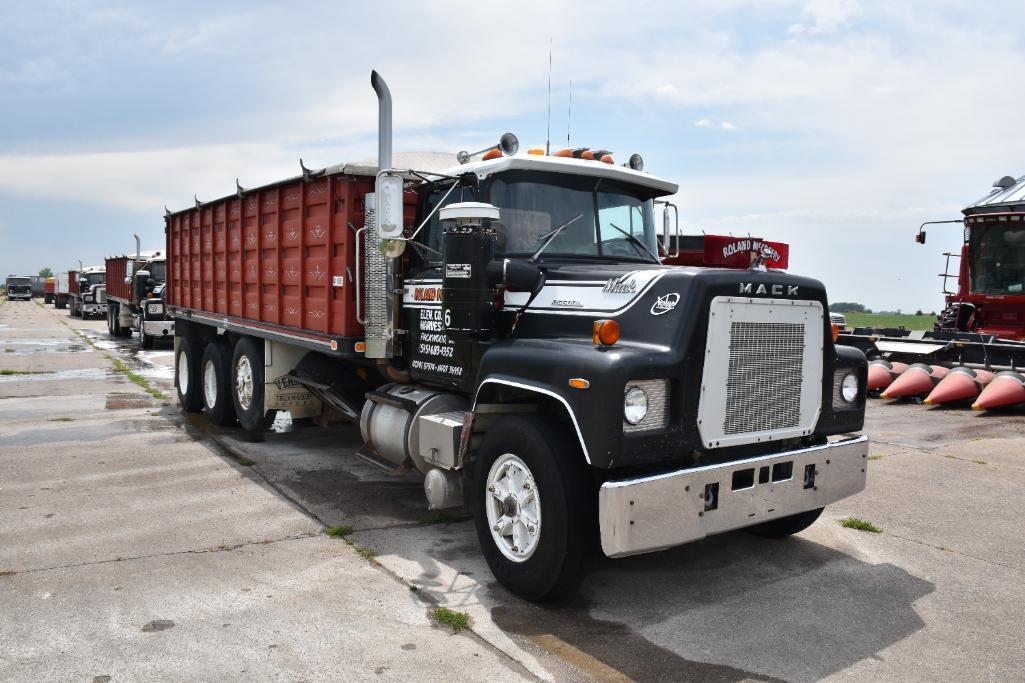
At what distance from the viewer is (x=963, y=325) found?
1549 centimetres

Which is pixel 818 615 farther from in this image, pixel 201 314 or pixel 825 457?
pixel 201 314

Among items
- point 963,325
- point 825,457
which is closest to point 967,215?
point 963,325

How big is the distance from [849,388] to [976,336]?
9.46 meters

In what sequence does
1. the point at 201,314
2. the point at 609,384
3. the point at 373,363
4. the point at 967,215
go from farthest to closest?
the point at 967,215 < the point at 201,314 < the point at 373,363 < the point at 609,384

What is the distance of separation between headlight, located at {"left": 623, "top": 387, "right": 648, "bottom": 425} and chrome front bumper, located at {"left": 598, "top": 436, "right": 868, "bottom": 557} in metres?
0.30

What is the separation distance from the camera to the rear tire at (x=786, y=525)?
552cm

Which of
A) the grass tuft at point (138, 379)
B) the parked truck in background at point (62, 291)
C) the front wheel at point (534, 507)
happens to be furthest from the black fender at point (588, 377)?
the parked truck in background at point (62, 291)

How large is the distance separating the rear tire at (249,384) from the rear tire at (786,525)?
5.29 m

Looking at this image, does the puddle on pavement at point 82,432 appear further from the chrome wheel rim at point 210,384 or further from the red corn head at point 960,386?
the red corn head at point 960,386

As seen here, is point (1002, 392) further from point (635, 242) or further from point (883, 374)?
point (635, 242)

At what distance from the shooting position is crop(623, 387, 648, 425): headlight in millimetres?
4031

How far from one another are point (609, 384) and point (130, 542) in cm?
354

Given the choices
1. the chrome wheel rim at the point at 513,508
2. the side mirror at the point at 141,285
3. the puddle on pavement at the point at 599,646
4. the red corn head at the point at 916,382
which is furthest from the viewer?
the side mirror at the point at 141,285

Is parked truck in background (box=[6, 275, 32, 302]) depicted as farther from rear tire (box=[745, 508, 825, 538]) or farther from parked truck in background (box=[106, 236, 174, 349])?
rear tire (box=[745, 508, 825, 538])
